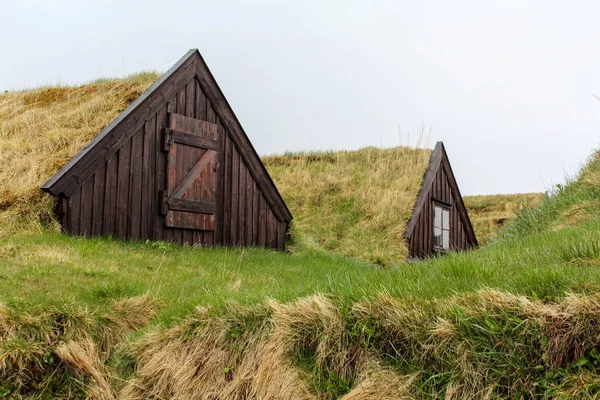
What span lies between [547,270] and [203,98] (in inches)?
421

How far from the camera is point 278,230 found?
51.4 ft

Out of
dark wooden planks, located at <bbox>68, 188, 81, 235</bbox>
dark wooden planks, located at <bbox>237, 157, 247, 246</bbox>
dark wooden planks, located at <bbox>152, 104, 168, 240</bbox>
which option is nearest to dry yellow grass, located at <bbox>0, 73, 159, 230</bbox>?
dark wooden planks, located at <bbox>68, 188, 81, 235</bbox>

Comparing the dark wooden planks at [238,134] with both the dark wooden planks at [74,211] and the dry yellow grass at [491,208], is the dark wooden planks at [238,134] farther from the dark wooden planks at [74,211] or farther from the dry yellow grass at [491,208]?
the dry yellow grass at [491,208]

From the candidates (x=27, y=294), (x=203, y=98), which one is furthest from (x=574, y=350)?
(x=203, y=98)

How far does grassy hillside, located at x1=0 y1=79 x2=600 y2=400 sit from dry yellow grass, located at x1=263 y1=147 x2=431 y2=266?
856cm

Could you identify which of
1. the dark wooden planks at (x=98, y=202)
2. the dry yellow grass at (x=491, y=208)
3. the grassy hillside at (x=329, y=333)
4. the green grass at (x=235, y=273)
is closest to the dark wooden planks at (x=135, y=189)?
the green grass at (x=235, y=273)

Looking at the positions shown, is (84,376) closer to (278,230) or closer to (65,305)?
(65,305)

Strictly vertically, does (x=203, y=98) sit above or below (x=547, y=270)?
above

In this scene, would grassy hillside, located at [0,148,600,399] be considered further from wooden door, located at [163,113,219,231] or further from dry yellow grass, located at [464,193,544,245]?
dry yellow grass, located at [464,193,544,245]

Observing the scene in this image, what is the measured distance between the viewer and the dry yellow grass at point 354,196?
57.7ft

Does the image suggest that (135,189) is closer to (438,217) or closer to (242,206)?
(242,206)

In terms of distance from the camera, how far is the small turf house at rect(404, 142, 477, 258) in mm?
18688

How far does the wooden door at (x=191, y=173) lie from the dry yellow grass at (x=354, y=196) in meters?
3.45

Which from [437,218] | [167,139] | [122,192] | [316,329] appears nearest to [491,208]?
[437,218]
